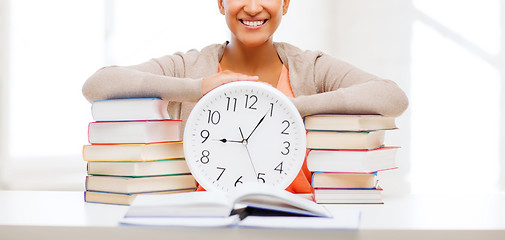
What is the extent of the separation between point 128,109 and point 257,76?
35 centimetres

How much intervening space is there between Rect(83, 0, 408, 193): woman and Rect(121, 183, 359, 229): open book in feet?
0.92

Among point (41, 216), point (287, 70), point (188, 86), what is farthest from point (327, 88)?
point (41, 216)

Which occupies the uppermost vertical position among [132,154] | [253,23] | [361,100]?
[253,23]

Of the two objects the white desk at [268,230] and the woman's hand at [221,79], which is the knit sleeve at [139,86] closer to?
the woman's hand at [221,79]

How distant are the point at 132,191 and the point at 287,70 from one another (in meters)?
0.60

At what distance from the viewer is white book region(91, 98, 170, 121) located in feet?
3.88

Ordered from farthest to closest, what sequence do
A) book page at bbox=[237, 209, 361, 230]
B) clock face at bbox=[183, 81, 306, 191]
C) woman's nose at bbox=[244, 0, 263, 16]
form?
woman's nose at bbox=[244, 0, 263, 16] → clock face at bbox=[183, 81, 306, 191] → book page at bbox=[237, 209, 361, 230]

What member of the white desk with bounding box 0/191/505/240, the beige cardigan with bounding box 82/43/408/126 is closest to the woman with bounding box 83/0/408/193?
the beige cardigan with bounding box 82/43/408/126

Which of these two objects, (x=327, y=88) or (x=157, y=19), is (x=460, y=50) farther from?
(x=327, y=88)

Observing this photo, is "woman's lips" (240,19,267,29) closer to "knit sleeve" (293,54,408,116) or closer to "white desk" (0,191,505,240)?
"knit sleeve" (293,54,408,116)

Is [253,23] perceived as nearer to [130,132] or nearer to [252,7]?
[252,7]

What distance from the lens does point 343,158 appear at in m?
1.16

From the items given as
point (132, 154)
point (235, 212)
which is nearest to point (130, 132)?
point (132, 154)

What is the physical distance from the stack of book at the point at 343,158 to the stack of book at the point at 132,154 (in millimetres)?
287
